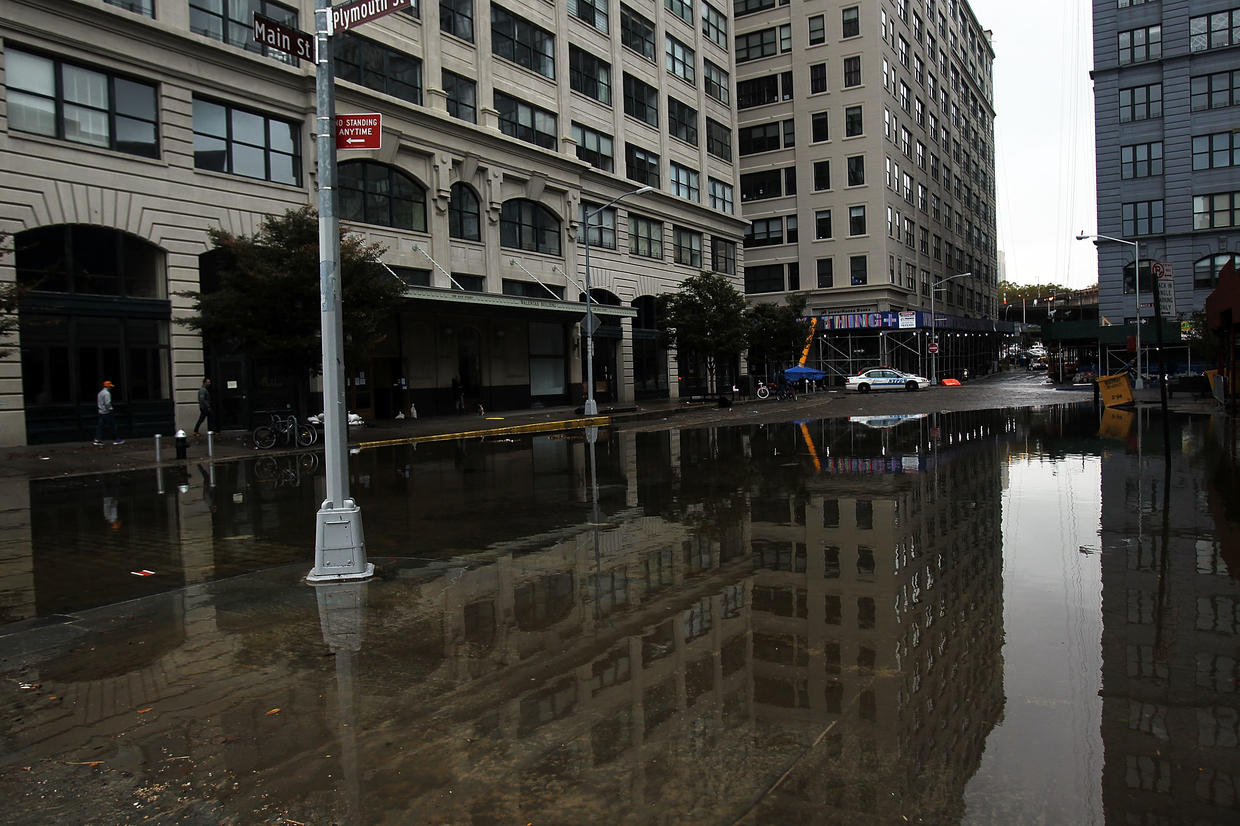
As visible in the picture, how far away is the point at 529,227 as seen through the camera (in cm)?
4128

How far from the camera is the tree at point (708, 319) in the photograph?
45.2 metres

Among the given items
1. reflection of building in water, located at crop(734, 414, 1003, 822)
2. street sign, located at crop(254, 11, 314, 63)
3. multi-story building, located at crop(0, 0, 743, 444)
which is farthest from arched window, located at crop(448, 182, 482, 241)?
street sign, located at crop(254, 11, 314, 63)

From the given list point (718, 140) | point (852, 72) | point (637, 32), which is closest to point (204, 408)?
point (637, 32)

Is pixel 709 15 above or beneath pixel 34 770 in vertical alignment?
above

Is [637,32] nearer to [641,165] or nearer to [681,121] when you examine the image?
[681,121]

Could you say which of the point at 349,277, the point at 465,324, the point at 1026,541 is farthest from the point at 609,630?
the point at 465,324

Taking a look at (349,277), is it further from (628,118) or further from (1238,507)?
(628,118)

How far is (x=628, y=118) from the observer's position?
4878 cm

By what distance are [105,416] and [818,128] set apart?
60.3 meters

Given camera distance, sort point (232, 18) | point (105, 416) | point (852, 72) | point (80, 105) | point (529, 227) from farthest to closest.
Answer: point (852, 72), point (529, 227), point (232, 18), point (80, 105), point (105, 416)

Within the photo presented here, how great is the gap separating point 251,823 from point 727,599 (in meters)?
4.28

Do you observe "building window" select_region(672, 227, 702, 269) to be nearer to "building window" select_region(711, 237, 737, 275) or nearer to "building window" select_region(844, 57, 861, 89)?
"building window" select_region(711, 237, 737, 275)

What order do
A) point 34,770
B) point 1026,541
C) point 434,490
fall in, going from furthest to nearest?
point 434,490, point 1026,541, point 34,770

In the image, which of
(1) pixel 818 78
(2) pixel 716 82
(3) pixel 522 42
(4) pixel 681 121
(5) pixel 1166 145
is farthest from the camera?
(1) pixel 818 78
